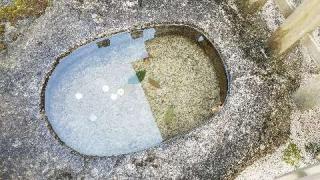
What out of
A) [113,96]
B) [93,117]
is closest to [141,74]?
[113,96]

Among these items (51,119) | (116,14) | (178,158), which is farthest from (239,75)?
(51,119)

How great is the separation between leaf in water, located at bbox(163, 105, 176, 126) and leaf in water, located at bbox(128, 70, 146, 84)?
0.51 m

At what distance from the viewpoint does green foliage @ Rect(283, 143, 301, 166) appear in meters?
5.45

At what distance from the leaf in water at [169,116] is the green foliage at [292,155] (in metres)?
1.35

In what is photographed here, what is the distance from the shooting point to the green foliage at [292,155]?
5.45 meters

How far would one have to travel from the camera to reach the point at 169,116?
5.71 metres

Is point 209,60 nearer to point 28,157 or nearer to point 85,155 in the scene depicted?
point 85,155

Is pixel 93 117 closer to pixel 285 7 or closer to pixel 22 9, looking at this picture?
pixel 22 9

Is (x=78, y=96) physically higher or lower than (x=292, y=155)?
lower

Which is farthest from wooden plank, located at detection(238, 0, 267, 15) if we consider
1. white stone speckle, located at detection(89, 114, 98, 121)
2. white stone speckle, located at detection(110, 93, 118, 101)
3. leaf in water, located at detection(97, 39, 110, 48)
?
white stone speckle, located at detection(89, 114, 98, 121)

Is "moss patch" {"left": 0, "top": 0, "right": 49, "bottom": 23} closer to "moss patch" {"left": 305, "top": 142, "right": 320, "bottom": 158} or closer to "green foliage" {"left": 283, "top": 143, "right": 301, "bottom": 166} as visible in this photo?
"green foliage" {"left": 283, "top": 143, "right": 301, "bottom": 166}

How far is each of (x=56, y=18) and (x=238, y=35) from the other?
2265 millimetres

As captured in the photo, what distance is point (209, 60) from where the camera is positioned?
6000mm

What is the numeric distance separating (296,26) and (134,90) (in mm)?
2040
